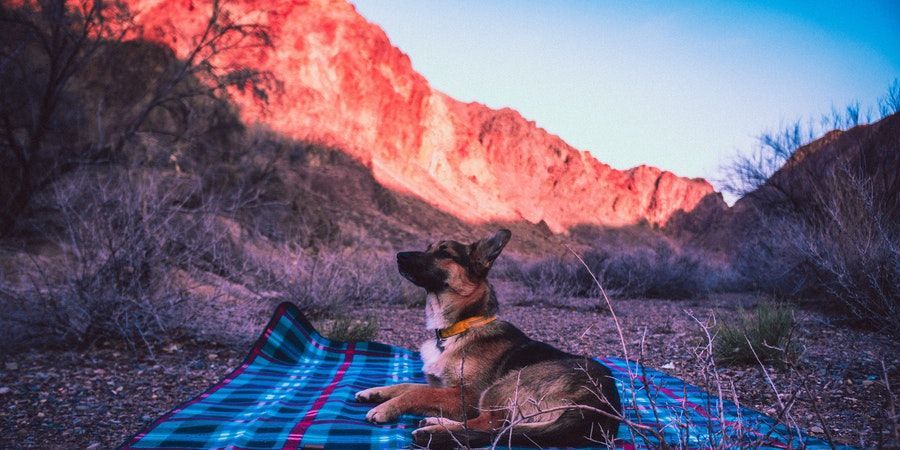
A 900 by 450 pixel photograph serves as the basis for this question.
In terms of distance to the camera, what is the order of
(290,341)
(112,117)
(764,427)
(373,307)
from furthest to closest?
1. (112,117)
2. (373,307)
3. (290,341)
4. (764,427)

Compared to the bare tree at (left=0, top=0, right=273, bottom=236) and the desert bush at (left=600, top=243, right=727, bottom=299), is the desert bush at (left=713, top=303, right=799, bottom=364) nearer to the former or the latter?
the desert bush at (left=600, top=243, right=727, bottom=299)

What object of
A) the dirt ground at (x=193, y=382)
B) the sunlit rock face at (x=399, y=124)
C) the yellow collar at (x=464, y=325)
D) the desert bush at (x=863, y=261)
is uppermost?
the sunlit rock face at (x=399, y=124)

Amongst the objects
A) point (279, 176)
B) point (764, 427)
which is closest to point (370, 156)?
point (279, 176)

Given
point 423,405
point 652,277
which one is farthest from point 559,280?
point 423,405

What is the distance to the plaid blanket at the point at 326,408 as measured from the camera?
2.29m

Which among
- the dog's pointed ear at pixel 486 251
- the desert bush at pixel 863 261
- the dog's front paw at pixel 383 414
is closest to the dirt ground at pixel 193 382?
the desert bush at pixel 863 261

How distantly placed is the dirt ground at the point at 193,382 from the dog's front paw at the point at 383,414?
1281 mm

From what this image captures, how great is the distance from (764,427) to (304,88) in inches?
1280

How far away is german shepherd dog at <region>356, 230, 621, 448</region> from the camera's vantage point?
239cm

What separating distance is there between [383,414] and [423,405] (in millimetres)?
235

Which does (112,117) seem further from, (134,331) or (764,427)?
(764,427)

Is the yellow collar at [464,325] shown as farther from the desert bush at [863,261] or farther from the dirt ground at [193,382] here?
the desert bush at [863,261]

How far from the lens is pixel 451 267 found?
12.4 ft

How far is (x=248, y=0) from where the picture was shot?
32.3 metres
